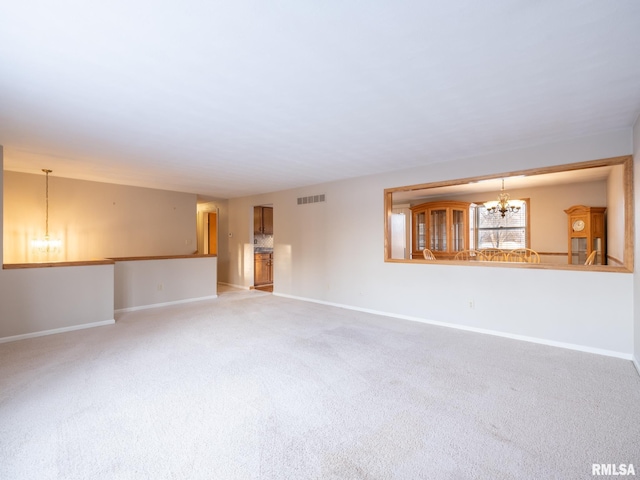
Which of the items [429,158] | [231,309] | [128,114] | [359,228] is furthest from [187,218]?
[429,158]

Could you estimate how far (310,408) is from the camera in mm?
2295

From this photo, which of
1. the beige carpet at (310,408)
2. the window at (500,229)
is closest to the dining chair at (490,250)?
the window at (500,229)

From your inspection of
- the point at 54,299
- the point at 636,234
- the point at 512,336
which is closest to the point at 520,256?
the point at 512,336

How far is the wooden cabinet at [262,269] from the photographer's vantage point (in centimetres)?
800

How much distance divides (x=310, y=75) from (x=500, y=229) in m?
6.43

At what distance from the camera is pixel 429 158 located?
14.2ft

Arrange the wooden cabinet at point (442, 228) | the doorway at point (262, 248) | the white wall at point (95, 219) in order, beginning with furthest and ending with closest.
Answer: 1. the doorway at point (262, 248)
2. the wooden cabinet at point (442, 228)
3. the white wall at point (95, 219)

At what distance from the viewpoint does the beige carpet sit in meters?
1.73

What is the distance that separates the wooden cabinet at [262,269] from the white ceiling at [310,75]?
4.45 meters

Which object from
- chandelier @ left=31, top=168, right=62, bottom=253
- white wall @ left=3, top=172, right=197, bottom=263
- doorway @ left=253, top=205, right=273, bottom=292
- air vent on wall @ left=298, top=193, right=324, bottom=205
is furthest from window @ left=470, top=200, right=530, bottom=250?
chandelier @ left=31, top=168, right=62, bottom=253

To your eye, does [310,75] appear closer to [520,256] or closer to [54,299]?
[54,299]

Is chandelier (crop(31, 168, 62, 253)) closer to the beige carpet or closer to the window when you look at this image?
the beige carpet

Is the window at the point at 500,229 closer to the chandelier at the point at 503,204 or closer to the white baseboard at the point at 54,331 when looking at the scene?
the chandelier at the point at 503,204

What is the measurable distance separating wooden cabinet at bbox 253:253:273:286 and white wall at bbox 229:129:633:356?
1228 millimetres
